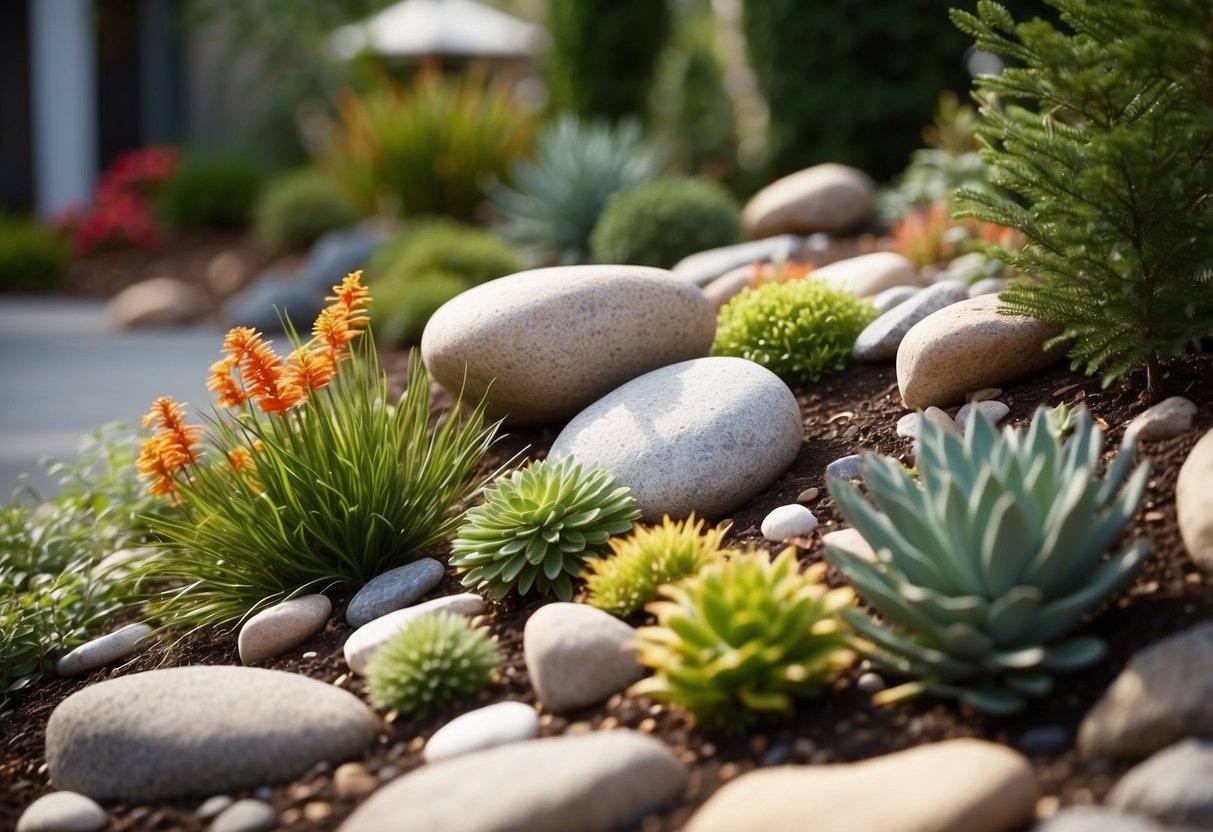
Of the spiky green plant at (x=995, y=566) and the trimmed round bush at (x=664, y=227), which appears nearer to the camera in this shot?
the spiky green plant at (x=995, y=566)

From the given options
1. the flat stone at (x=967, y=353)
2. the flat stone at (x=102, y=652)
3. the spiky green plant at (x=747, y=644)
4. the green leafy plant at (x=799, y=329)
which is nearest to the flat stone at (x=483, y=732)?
the spiky green plant at (x=747, y=644)

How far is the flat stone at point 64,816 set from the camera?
3146 millimetres

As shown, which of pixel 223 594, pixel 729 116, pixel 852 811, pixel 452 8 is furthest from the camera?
pixel 452 8

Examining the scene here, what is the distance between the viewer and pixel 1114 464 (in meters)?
3.02

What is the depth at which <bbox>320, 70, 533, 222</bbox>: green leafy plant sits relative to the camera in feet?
35.8

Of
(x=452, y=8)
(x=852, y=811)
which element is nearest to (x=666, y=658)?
(x=852, y=811)

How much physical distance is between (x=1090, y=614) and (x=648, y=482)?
4.99ft

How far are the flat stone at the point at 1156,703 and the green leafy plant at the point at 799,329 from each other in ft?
7.53

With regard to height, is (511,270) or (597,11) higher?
(597,11)

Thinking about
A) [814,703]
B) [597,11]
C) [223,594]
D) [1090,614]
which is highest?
[597,11]

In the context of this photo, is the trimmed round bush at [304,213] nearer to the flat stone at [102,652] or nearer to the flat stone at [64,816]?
the flat stone at [102,652]

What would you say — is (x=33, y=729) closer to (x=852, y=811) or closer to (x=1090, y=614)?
(x=852, y=811)

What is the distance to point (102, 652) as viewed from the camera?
418 cm

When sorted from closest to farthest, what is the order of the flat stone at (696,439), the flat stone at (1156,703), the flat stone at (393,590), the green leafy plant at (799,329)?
the flat stone at (1156,703)
the flat stone at (393,590)
the flat stone at (696,439)
the green leafy plant at (799,329)
